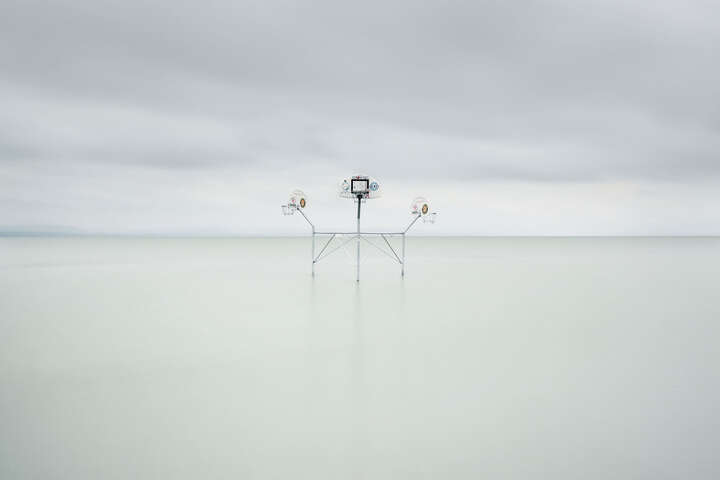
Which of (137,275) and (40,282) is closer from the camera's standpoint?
(40,282)

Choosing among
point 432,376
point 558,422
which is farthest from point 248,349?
point 558,422

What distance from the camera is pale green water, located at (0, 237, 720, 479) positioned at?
12.8 feet

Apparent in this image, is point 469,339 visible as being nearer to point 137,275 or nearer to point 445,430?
Result: point 445,430

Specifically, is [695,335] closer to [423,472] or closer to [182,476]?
[423,472]

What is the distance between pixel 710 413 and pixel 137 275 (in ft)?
71.4

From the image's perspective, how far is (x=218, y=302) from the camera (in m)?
12.8

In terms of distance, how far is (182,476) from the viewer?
3635mm

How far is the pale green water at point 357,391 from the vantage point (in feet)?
12.8

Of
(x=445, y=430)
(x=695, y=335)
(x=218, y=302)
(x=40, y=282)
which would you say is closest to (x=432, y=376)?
(x=445, y=430)

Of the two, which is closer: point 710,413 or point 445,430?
point 445,430

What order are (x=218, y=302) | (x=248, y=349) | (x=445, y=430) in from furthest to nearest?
(x=218, y=302), (x=248, y=349), (x=445, y=430)

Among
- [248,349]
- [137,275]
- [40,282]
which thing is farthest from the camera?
[137,275]

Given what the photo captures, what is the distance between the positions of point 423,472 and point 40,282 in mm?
19601

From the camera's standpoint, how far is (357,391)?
219 inches
